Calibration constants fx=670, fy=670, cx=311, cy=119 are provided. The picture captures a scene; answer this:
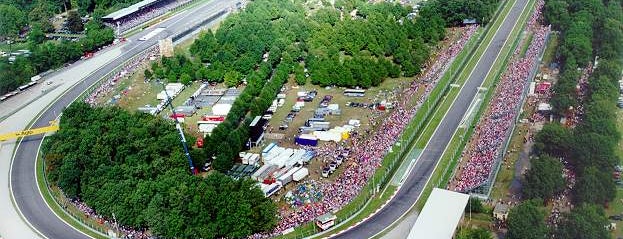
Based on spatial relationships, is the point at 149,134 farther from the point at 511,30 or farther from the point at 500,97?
the point at 511,30

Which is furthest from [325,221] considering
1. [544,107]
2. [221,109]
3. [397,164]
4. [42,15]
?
[42,15]

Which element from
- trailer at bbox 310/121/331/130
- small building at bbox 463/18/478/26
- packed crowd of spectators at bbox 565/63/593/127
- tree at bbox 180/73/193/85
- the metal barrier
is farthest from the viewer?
small building at bbox 463/18/478/26

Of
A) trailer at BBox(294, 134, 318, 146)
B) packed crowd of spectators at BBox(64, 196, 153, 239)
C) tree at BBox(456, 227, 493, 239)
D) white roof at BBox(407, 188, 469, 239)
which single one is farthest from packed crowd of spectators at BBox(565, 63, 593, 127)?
packed crowd of spectators at BBox(64, 196, 153, 239)

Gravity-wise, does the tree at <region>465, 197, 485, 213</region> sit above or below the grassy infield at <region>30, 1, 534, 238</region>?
above

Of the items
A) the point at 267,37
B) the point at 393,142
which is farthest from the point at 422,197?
the point at 267,37

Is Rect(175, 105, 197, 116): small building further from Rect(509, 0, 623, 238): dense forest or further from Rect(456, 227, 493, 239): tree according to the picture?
Rect(456, 227, 493, 239): tree

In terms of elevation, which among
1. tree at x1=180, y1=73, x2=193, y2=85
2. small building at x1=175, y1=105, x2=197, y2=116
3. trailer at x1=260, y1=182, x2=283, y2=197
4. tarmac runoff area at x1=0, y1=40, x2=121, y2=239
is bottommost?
tarmac runoff area at x1=0, y1=40, x2=121, y2=239

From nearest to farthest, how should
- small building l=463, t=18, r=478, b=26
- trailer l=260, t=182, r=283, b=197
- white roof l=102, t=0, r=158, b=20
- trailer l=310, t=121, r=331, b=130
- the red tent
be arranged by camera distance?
trailer l=260, t=182, r=283, b=197
trailer l=310, t=121, r=331, b=130
the red tent
small building l=463, t=18, r=478, b=26
white roof l=102, t=0, r=158, b=20

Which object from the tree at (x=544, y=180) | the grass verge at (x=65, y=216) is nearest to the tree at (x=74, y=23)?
the grass verge at (x=65, y=216)
